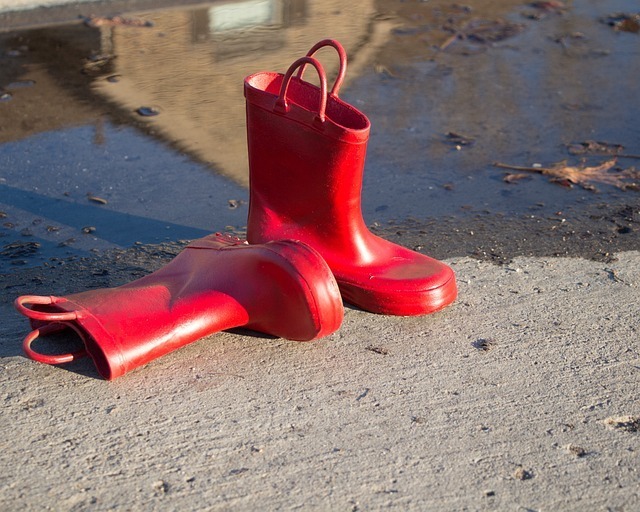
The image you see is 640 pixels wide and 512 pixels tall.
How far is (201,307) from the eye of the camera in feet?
7.76

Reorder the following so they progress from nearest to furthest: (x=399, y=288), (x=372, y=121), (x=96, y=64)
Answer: (x=399, y=288) → (x=372, y=121) → (x=96, y=64)

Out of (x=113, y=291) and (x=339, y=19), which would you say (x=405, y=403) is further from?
(x=339, y=19)

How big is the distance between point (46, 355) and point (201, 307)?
40cm

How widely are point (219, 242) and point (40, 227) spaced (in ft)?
3.29

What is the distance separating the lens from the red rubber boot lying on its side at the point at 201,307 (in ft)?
7.39

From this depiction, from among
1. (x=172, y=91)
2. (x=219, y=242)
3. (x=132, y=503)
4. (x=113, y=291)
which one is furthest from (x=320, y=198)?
(x=172, y=91)

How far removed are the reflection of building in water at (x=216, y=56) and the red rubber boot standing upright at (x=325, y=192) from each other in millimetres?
1043

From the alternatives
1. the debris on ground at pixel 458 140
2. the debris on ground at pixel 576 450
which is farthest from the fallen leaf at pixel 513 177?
the debris on ground at pixel 576 450

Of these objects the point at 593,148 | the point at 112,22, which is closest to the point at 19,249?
the point at 593,148

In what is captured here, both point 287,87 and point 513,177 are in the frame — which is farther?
point 513,177

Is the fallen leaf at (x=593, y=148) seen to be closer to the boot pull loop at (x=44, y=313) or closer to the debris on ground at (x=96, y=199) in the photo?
the debris on ground at (x=96, y=199)

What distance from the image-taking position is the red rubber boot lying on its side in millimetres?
2252

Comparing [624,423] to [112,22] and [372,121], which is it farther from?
[112,22]

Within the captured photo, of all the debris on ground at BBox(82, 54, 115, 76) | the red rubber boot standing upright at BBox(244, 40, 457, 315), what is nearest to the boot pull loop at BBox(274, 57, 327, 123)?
the red rubber boot standing upright at BBox(244, 40, 457, 315)
